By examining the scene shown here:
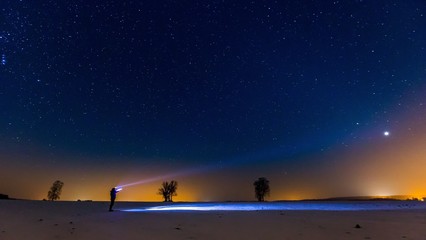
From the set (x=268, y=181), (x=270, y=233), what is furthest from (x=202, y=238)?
(x=268, y=181)

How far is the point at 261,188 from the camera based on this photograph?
97.8 metres

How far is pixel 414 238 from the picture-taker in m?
9.12

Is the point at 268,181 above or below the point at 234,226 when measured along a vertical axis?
above

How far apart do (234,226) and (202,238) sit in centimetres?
234

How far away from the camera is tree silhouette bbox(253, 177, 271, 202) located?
3821 inches

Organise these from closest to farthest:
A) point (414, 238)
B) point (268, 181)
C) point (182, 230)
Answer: point (414, 238) → point (182, 230) → point (268, 181)

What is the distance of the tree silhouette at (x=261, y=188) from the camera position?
3821 inches

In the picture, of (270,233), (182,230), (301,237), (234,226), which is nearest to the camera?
(301,237)

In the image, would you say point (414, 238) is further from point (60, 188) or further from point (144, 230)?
point (60, 188)

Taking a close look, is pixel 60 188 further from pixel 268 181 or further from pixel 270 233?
pixel 270 233

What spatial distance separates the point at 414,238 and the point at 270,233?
13.5 feet

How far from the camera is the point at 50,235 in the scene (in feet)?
34.5

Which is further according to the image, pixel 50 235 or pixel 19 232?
pixel 19 232

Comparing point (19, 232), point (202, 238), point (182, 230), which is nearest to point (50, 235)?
point (19, 232)
